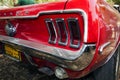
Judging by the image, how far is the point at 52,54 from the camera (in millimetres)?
3291

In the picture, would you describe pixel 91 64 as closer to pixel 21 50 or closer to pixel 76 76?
pixel 76 76

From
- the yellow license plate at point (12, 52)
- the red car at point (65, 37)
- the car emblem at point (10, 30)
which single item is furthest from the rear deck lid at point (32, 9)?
the yellow license plate at point (12, 52)

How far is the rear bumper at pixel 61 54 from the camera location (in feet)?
9.98

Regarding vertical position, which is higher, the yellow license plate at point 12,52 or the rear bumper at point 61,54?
the rear bumper at point 61,54

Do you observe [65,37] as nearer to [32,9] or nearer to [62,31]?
[62,31]

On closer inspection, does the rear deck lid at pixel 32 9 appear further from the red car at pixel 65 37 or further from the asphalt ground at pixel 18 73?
the asphalt ground at pixel 18 73

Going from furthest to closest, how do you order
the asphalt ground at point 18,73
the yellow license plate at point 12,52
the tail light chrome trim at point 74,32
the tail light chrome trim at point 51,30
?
the asphalt ground at point 18,73 < the yellow license plate at point 12,52 < the tail light chrome trim at point 51,30 < the tail light chrome trim at point 74,32

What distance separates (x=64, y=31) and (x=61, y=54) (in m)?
0.29

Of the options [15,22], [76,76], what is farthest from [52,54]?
[15,22]

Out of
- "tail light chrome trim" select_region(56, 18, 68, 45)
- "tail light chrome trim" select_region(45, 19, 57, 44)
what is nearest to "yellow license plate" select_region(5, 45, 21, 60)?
"tail light chrome trim" select_region(45, 19, 57, 44)

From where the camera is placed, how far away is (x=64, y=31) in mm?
3332

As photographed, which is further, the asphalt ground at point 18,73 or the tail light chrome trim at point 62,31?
the asphalt ground at point 18,73

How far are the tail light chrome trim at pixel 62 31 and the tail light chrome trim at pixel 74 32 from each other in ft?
0.30

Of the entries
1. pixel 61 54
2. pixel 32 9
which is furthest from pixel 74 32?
pixel 32 9
